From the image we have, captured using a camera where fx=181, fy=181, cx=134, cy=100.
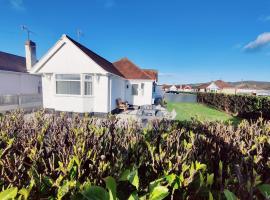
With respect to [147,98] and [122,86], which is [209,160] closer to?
[122,86]

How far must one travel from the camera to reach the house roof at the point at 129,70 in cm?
2291

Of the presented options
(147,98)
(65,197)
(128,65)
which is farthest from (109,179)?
(128,65)

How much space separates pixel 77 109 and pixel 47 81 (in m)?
3.70

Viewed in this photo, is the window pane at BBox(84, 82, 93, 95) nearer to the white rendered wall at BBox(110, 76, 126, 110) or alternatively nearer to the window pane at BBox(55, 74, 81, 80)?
the window pane at BBox(55, 74, 81, 80)

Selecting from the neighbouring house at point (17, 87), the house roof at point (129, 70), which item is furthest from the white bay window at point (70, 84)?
the house roof at point (129, 70)

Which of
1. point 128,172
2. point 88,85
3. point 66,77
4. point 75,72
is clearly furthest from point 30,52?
point 128,172

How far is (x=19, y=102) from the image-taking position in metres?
17.4

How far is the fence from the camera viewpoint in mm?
16125

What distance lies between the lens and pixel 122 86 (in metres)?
20.7

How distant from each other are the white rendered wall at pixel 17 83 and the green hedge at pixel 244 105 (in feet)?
72.4

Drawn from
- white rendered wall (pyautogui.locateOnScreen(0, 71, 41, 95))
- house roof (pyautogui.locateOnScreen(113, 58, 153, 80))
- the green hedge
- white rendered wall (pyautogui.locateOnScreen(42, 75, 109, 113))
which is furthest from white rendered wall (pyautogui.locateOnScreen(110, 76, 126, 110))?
the green hedge

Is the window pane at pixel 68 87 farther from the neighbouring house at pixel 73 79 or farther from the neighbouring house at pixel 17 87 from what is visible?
the neighbouring house at pixel 17 87

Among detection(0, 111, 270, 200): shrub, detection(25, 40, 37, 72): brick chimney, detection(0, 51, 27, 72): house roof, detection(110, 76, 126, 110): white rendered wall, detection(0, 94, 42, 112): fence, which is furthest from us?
detection(25, 40, 37, 72): brick chimney

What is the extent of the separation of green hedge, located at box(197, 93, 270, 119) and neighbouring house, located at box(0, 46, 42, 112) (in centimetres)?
2025
